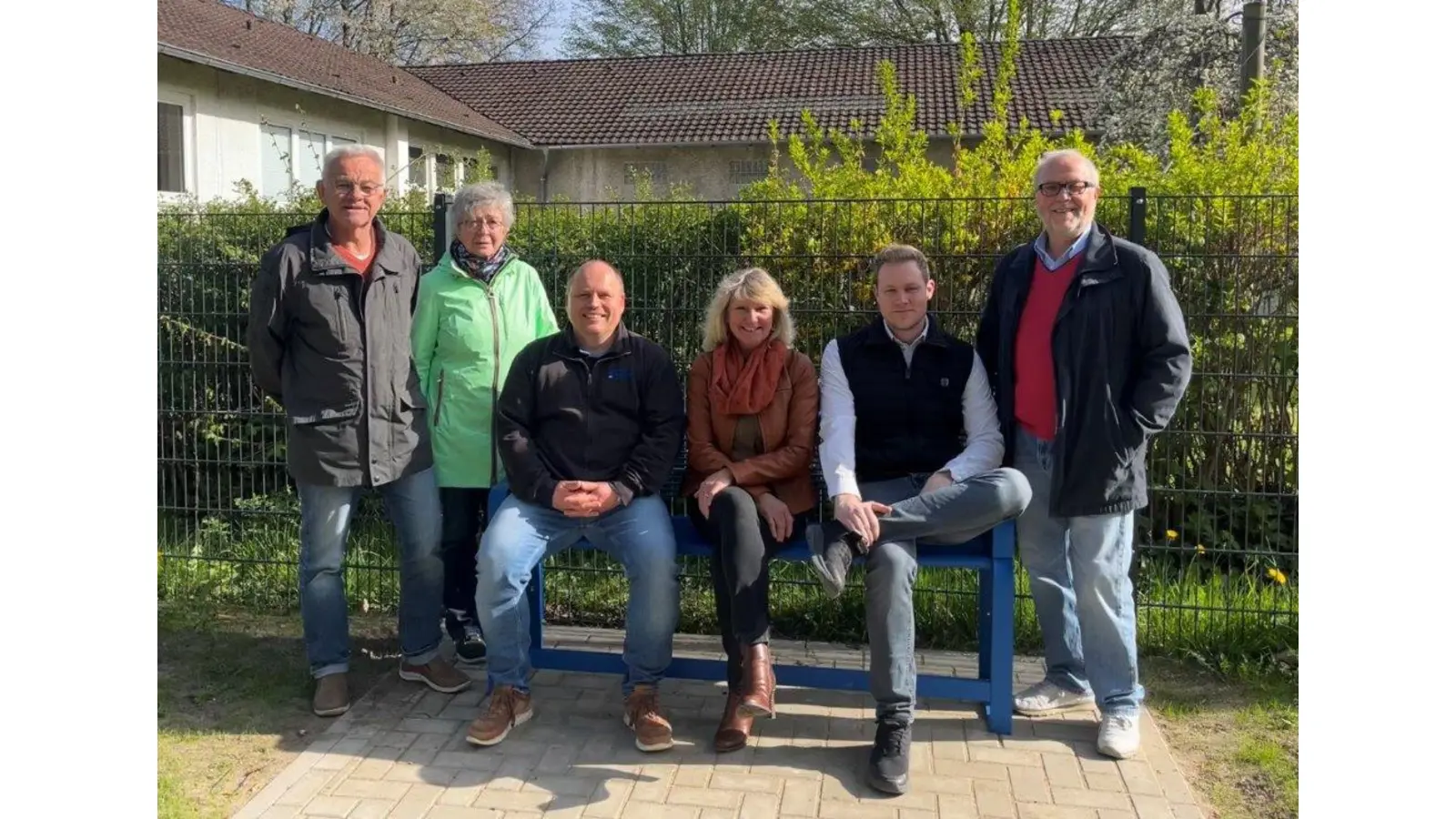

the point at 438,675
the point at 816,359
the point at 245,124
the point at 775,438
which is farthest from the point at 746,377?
the point at 245,124

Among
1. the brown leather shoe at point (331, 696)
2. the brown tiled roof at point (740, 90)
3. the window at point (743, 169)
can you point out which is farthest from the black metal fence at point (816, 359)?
the window at point (743, 169)

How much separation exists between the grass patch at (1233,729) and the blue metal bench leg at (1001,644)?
0.64m

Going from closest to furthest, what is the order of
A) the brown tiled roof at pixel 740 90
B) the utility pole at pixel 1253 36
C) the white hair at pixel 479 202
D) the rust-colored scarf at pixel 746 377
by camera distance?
the rust-colored scarf at pixel 746 377 → the white hair at pixel 479 202 → the utility pole at pixel 1253 36 → the brown tiled roof at pixel 740 90

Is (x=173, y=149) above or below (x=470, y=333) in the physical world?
above

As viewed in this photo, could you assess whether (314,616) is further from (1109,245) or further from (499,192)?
(1109,245)

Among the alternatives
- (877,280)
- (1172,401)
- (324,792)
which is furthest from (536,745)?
(1172,401)

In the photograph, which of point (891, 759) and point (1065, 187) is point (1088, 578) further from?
point (1065, 187)

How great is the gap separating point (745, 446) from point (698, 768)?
1213 mm

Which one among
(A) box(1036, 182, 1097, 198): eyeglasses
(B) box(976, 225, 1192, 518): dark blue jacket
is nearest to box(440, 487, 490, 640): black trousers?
(B) box(976, 225, 1192, 518): dark blue jacket

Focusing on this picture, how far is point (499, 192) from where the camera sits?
172 inches

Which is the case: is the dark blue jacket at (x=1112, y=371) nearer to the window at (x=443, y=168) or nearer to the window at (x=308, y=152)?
the window at (x=308, y=152)

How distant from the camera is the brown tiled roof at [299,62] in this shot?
15.1 metres

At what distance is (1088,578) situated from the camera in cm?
391

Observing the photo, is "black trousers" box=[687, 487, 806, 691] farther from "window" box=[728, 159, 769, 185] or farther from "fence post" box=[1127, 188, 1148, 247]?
"window" box=[728, 159, 769, 185]
